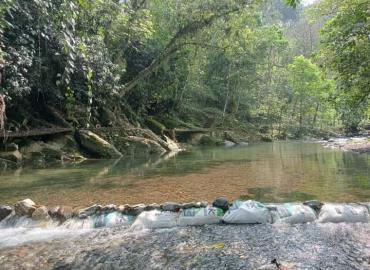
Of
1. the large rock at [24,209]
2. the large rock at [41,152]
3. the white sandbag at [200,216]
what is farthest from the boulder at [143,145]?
the white sandbag at [200,216]

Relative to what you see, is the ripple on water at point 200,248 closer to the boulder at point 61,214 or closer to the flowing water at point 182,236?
the flowing water at point 182,236

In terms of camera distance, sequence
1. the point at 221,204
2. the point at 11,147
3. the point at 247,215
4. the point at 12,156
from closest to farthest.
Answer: the point at 247,215 < the point at 221,204 < the point at 12,156 < the point at 11,147

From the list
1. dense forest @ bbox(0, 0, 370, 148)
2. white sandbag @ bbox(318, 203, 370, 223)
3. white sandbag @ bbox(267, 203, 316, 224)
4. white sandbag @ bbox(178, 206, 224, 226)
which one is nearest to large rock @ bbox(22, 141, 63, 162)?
dense forest @ bbox(0, 0, 370, 148)

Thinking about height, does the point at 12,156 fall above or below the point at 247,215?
above

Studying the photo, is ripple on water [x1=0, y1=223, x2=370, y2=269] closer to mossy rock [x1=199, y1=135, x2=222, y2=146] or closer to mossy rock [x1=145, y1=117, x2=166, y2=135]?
mossy rock [x1=145, y1=117, x2=166, y2=135]

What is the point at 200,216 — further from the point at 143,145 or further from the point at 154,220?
the point at 143,145

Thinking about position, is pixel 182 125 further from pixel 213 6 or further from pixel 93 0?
pixel 93 0

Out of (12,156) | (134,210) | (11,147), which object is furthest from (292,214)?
(11,147)

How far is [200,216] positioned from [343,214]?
2.45 m

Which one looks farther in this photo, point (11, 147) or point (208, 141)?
point (208, 141)

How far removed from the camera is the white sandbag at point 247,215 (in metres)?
6.76

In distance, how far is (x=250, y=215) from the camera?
6.77 m

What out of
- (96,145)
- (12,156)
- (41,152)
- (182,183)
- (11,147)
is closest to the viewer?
(182,183)

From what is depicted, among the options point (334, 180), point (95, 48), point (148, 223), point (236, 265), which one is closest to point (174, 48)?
point (95, 48)
